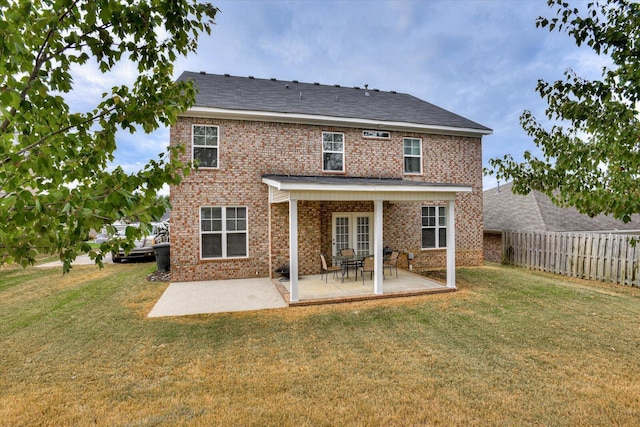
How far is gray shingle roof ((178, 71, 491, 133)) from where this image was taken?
11.2m

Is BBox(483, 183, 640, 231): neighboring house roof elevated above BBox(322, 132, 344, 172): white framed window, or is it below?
below

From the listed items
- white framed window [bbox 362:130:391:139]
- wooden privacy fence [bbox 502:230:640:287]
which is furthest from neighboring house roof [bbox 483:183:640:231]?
white framed window [bbox 362:130:391:139]

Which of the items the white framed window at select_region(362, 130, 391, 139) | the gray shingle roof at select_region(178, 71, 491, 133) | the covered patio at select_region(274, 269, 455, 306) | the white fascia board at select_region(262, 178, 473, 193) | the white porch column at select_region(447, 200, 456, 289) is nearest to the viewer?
the white fascia board at select_region(262, 178, 473, 193)

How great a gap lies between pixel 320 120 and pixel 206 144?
418 centimetres

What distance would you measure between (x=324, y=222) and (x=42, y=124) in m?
9.26

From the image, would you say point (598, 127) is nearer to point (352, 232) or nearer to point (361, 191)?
point (361, 191)

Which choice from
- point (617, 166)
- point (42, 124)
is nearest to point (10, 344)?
point (42, 124)

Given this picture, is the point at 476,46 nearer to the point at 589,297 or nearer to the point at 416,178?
the point at 416,178

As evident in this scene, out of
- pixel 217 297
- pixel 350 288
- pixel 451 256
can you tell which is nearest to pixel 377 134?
pixel 451 256

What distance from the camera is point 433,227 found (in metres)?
13.1

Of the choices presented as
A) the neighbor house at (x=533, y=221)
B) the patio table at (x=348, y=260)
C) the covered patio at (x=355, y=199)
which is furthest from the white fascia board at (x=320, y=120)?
the neighbor house at (x=533, y=221)

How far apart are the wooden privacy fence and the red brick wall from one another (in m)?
4.04

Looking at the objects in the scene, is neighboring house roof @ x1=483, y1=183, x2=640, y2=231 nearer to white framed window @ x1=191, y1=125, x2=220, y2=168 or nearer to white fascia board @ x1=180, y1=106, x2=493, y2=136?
white fascia board @ x1=180, y1=106, x2=493, y2=136

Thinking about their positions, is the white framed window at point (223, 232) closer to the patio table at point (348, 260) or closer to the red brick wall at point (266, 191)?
the red brick wall at point (266, 191)
